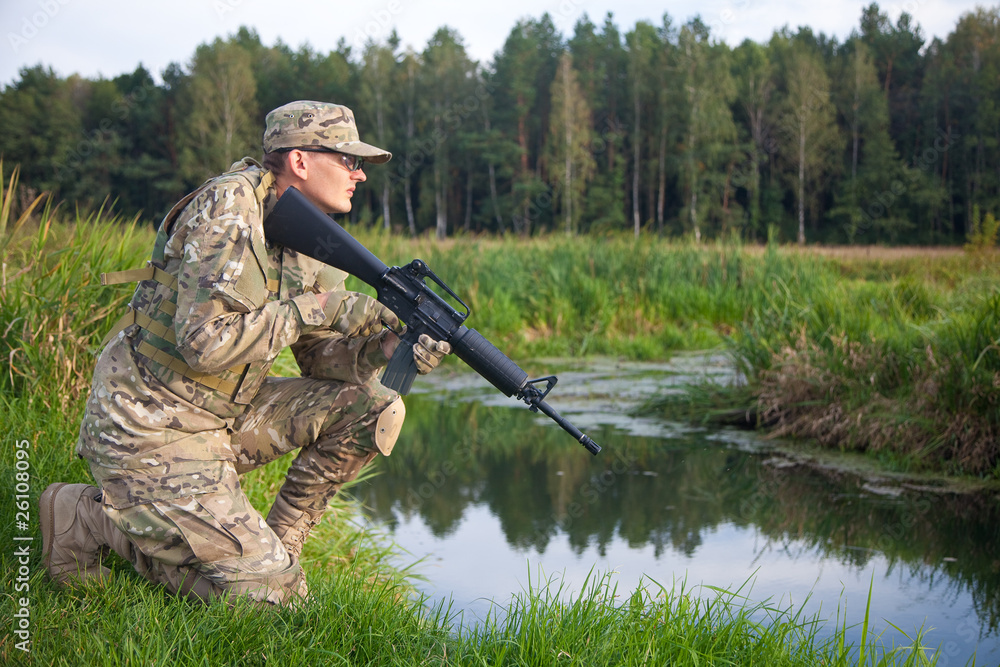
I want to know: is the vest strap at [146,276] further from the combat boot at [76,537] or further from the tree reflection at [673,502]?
the tree reflection at [673,502]

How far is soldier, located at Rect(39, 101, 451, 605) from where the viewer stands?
255 centimetres

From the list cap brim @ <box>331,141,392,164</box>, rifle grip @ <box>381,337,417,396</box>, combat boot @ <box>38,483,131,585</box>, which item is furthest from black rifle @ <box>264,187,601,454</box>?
combat boot @ <box>38,483,131,585</box>

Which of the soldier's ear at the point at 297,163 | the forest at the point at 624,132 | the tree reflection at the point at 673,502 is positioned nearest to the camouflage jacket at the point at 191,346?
the soldier's ear at the point at 297,163

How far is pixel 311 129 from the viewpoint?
279 centimetres

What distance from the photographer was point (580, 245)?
11508 mm

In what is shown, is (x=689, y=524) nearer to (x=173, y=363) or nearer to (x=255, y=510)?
(x=255, y=510)

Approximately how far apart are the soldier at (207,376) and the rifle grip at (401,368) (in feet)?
0.20

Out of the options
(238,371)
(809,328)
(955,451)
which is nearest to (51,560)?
(238,371)

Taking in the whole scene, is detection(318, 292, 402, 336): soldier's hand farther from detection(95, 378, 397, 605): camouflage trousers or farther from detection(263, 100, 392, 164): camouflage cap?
detection(263, 100, 392, 164): camouflage cap

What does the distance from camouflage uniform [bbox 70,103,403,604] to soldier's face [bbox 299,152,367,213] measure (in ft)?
0.29

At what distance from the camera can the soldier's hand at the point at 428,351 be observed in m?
2.84

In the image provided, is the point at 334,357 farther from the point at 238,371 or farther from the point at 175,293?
the point at 175,293

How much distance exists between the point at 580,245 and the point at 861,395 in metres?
6.38

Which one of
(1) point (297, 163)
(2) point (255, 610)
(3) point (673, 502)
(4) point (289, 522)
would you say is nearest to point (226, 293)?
(1) point (297, 163)
